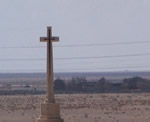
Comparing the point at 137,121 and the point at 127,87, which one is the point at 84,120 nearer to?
the point at 137,121

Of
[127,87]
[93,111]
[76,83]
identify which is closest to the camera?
[93,111]

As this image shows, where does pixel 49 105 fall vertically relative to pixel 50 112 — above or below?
above

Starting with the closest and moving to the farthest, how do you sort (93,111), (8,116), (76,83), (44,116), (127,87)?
(44,116) → (8,116) → (93,111) → (127,87) → (76,83)

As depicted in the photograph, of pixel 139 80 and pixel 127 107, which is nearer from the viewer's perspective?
pixel 127 107

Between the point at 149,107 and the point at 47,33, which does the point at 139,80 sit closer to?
the point at 149,107

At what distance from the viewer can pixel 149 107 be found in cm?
5759

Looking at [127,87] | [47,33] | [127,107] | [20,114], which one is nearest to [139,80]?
[127,87]

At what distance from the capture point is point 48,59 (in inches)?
910

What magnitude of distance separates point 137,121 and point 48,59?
21.2m

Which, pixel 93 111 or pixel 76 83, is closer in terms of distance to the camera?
pixel 93 111

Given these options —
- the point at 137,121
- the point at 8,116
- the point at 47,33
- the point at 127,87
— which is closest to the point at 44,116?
the point at 47,33

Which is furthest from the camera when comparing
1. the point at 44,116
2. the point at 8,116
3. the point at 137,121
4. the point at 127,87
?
the point at 127,87

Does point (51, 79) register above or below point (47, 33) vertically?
below

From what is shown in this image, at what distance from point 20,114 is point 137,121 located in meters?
11.1
